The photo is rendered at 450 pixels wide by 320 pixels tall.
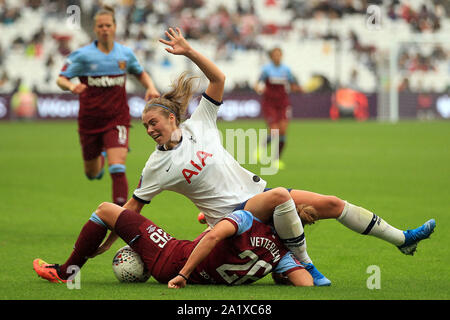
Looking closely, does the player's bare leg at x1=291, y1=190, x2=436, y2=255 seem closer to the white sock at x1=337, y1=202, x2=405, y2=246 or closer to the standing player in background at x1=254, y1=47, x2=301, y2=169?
the white sock at x1=337, y1=202, x2=405, y2=246

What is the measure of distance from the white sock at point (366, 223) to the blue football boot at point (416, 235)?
42 mm

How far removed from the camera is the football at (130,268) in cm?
599

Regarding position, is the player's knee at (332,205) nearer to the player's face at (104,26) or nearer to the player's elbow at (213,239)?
the player's elbow at (213,239)

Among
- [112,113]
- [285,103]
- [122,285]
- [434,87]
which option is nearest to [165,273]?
[122,285]

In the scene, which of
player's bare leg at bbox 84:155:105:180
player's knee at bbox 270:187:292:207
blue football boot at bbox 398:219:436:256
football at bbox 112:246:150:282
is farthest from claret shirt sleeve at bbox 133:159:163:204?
player's bare leg at bbox 84:155:105:180

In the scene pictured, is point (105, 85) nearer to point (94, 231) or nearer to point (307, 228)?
point (307, 228)

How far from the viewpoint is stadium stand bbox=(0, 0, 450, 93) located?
35875 mm

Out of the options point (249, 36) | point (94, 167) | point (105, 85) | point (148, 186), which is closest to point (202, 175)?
point (148, 186)

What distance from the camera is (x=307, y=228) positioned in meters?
9.15

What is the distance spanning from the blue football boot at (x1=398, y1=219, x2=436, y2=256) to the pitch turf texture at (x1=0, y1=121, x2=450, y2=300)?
24cm

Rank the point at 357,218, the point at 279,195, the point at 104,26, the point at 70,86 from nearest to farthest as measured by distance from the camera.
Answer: the point at 279,195
the point at 357,218
the point at 70,86
the point at 104,26

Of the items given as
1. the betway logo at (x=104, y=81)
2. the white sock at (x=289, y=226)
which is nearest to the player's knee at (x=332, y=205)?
the white sock at (x=289, y=226)

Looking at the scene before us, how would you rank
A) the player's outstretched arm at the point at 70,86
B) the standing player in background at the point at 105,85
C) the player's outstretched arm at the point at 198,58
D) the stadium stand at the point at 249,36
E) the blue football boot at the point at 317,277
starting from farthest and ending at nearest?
the stadium stand at the point at 249,36 < the standing player in background at the point at 105,85 < the player's outstretched arm at the point at 70,86 < the player's outstretched arm at the point at 198,58 < the blue football boot at the point at 317,277

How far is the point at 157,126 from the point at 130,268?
3.52 ft
